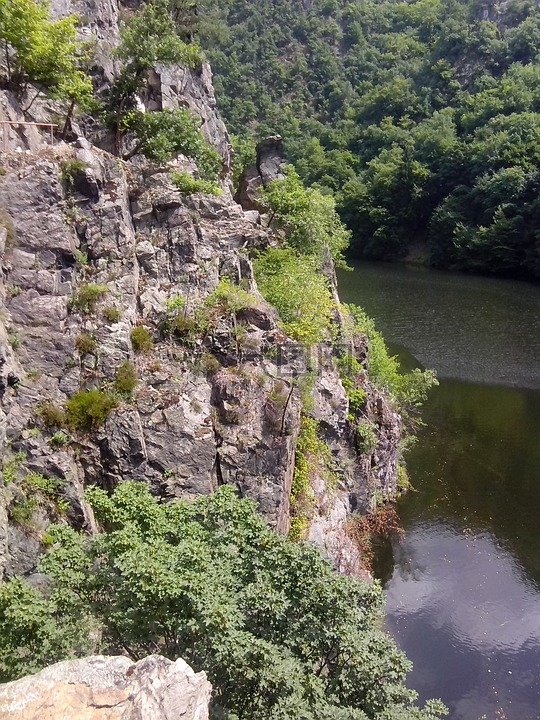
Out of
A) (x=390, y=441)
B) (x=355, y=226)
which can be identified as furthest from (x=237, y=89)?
(x=390, y=441)

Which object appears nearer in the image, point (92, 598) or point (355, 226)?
point (92, 598)

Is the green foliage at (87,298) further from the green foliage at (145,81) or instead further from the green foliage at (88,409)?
the green foliage at (145,81)

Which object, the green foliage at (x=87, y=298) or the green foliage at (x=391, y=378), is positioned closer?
the green foliage at (x=87, y=298)

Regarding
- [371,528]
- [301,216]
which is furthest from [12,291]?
[301,216]

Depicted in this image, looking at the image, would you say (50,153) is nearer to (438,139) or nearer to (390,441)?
(390,441)

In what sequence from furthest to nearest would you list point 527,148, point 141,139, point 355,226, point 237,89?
1. point 237,89
2. point 355,226
3. point 527,148
4. point 141,139

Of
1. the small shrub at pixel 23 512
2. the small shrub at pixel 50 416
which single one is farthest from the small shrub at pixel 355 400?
the small shrub at pixel 23 512
